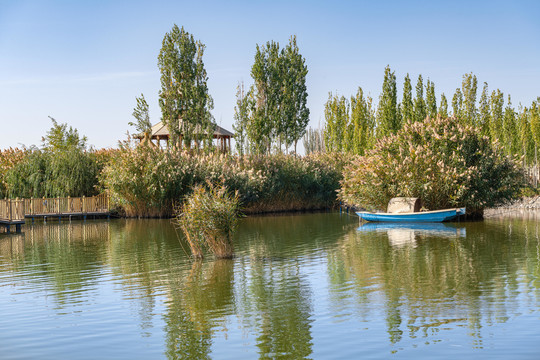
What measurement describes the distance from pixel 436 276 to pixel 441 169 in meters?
18.8

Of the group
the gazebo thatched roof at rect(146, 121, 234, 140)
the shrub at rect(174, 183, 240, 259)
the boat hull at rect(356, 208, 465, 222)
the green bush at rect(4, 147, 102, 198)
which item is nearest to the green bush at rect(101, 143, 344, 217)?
the green bush at rect(4, 147, 102, 198)

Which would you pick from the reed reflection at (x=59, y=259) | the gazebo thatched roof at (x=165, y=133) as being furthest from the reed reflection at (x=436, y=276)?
the gazebo thatched roof at (x=165, y=133)

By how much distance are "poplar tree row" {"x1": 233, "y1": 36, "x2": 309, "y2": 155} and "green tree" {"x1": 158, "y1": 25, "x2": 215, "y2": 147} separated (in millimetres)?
3708

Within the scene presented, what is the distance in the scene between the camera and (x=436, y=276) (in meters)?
14.5

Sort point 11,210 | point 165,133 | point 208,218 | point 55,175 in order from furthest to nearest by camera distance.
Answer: point 165,133, point 55,175, point 11,210, point 208,218

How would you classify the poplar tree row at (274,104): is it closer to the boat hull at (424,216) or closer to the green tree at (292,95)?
the green tree at (292,95)

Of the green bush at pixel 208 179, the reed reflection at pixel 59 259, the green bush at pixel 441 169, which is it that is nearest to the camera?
the reed reflection at pixel 59 259

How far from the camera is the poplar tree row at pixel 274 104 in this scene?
51625 mm

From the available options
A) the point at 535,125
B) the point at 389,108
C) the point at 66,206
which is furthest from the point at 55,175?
the point at 535,125

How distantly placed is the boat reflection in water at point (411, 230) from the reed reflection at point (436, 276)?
1.6 inches

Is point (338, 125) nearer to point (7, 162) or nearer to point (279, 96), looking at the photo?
point (279, 96)

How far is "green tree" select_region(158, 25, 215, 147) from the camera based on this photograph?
160 feet

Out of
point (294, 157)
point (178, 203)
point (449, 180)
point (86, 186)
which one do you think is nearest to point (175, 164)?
point (178, 203)

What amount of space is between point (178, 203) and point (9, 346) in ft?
96.5
